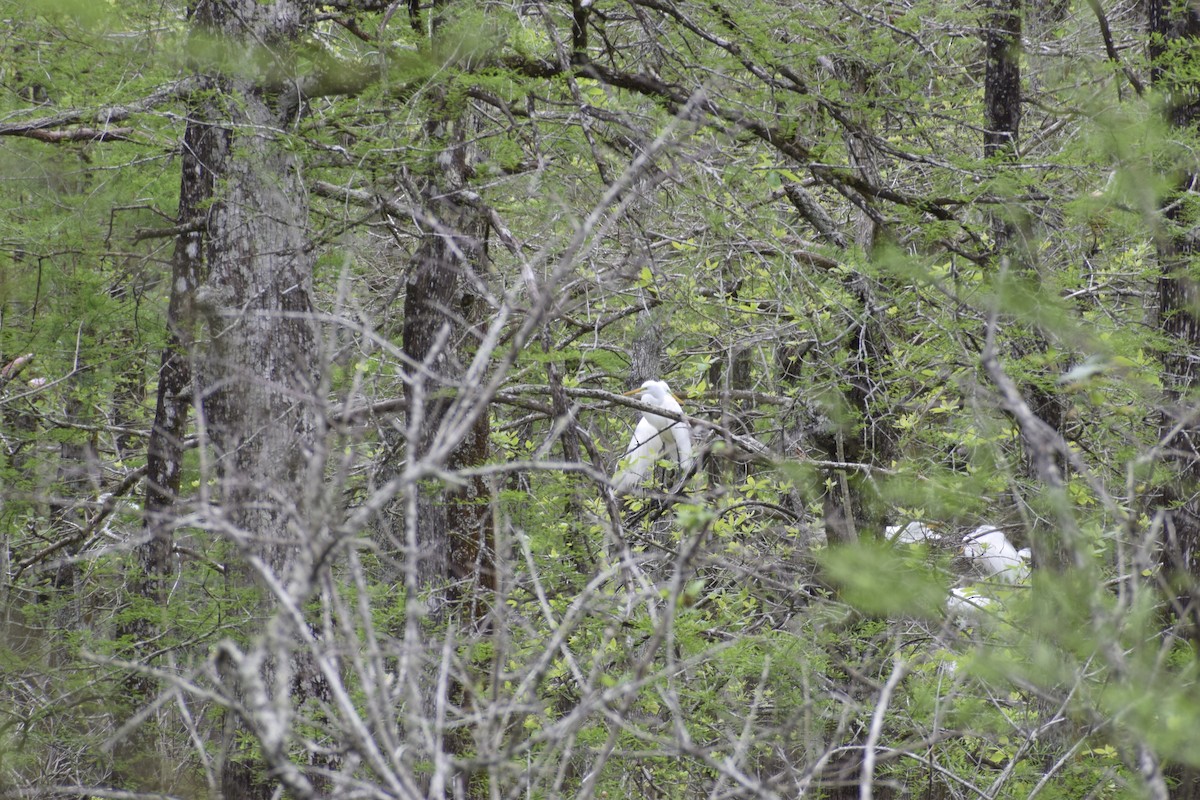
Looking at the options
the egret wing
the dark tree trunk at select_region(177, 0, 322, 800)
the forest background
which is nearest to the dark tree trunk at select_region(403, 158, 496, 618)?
the forest background

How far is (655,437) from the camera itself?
6.16m

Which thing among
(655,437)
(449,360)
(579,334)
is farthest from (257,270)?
(579,334)

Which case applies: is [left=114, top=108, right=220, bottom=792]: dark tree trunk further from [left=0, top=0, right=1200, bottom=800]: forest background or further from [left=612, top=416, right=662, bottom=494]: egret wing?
[left=612, top=416, right=662, bottom=494]: egret wing

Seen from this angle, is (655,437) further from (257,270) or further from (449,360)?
(257,270)

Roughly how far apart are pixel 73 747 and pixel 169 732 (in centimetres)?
103

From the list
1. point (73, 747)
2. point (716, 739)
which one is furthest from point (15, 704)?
point (716, 739)

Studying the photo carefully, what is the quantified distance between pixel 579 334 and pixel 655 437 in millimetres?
1307

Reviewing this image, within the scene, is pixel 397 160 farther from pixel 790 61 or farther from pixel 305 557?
pixel 305 557

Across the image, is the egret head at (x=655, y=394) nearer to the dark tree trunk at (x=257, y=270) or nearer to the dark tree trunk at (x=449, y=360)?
the dark tree trunk at (x=449, y=360)

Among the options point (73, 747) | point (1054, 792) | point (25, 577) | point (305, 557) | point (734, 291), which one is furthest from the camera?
A: point (734, 291)

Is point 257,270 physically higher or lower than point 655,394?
higher

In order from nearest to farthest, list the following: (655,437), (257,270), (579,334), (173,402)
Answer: (257,270)
(173,402)
(655,437)
(579,334)

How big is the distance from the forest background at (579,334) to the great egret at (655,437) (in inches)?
9.4

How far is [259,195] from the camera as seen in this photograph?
4516 mm
